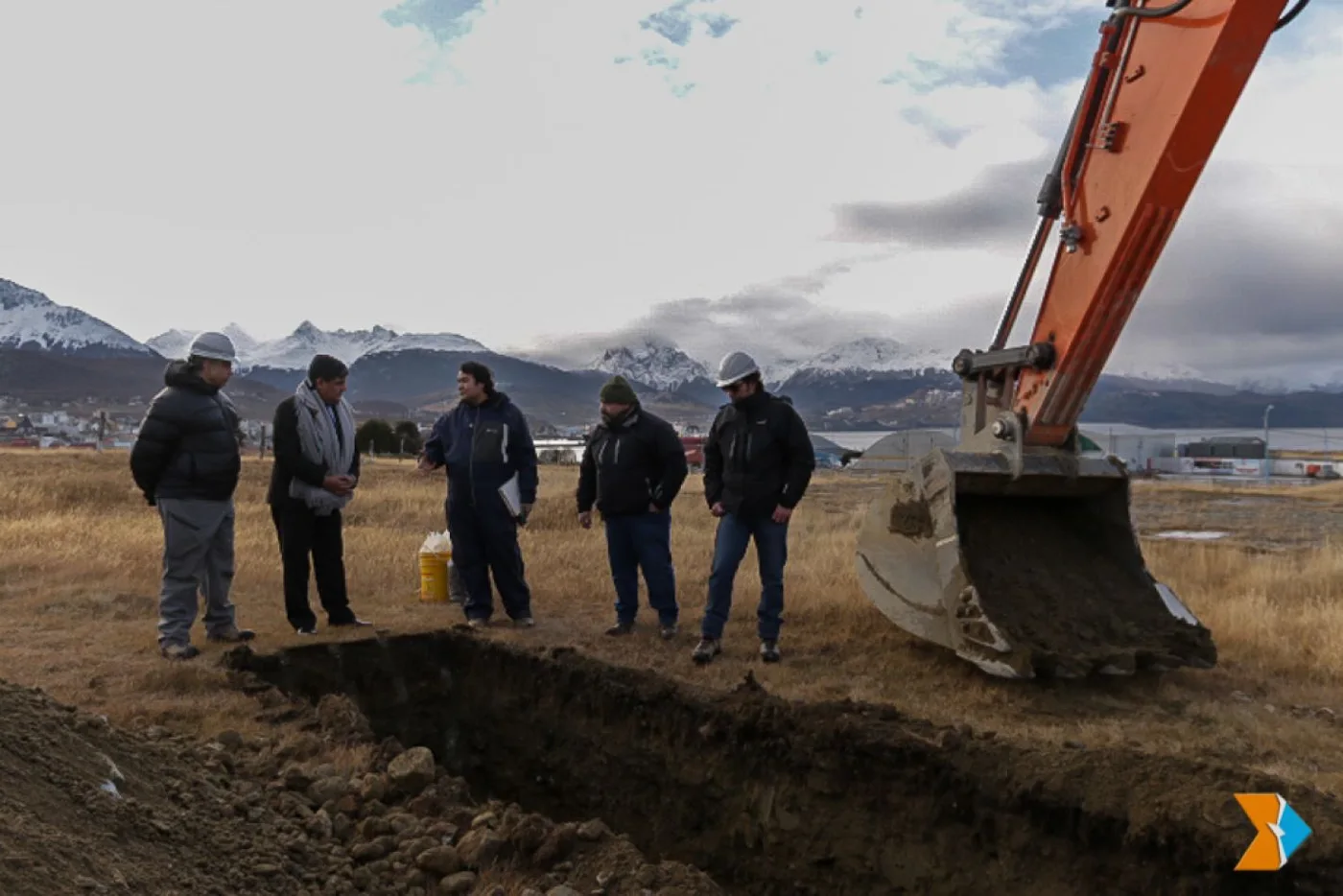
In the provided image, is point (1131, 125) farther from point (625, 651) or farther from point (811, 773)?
point (625, 651)

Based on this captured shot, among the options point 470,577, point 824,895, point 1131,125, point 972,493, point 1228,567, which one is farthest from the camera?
point 1228,567

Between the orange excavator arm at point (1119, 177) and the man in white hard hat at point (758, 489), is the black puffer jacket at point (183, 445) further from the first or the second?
the orange excavator arm at point (1119, 177)

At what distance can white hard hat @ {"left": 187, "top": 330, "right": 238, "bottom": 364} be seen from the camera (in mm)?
6129

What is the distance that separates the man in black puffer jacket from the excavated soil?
186 inches

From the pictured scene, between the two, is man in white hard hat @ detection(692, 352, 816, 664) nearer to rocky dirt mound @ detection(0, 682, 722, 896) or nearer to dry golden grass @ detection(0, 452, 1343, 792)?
dry golden grass @ detection(0, 452, 1343, 792)

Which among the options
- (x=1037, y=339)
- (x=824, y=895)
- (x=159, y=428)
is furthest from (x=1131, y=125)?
(x=159, y=428)

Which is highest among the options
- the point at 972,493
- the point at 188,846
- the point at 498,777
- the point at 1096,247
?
the point at 1096,247

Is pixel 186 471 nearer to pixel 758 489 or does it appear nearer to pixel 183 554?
pixel 183 554

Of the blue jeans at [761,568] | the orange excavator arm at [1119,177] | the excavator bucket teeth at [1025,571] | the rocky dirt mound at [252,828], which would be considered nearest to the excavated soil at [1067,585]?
the excavator bucket teeth at [1025,571]

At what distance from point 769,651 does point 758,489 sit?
3.50ft

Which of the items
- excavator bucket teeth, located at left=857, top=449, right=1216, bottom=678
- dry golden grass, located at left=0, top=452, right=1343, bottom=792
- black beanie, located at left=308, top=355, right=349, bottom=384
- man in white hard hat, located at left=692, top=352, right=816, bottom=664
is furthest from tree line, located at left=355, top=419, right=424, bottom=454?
excavator bucket teeth, located at left=857, top=449, right=1216, bottom=678

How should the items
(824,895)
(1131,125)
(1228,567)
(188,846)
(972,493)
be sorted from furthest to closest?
(1228,567)
(972,493)
(1131,125)
(824,895)
(188,846)

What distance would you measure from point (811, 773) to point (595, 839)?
1455 millimetres

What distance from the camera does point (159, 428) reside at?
234 inches
